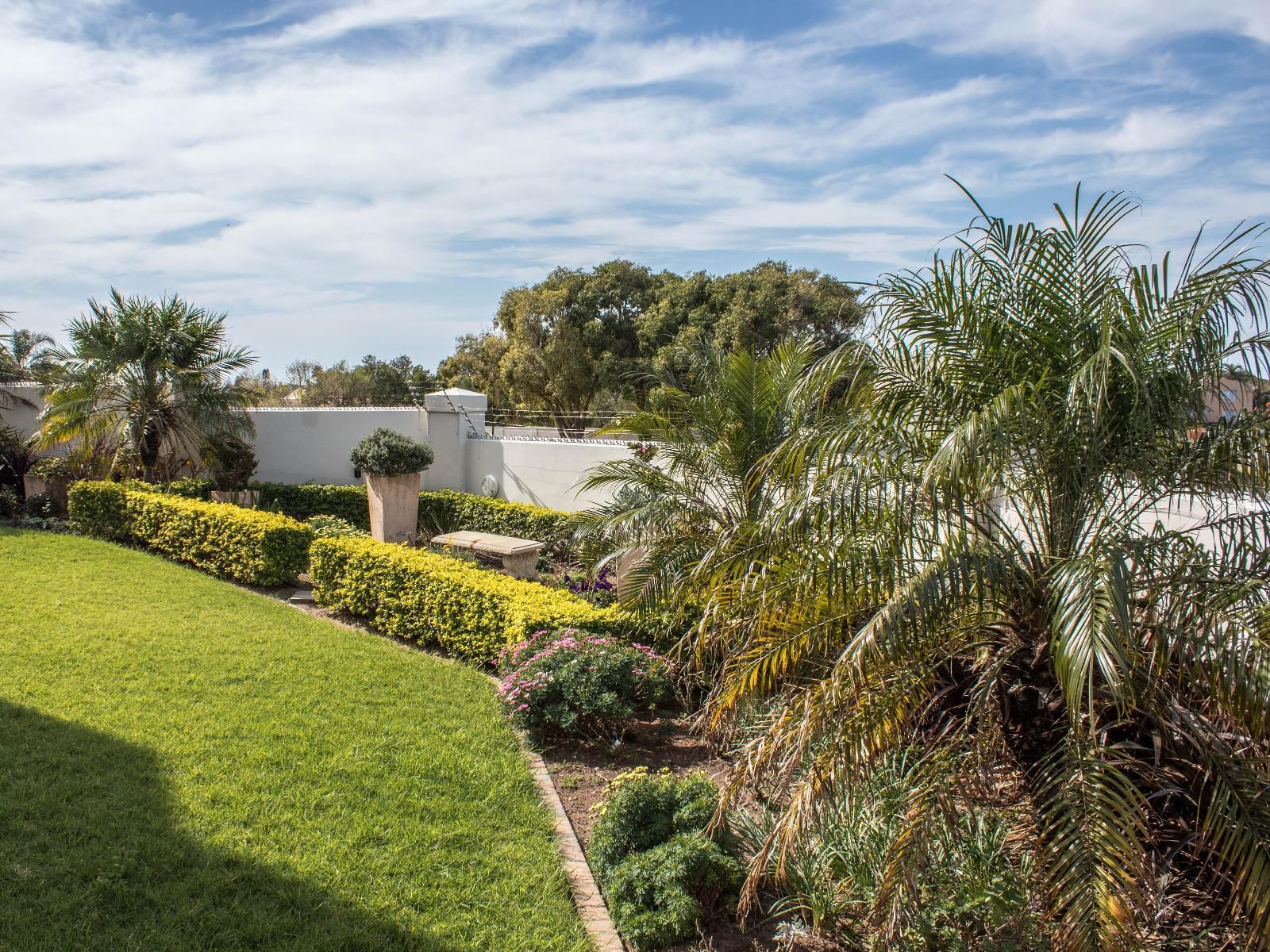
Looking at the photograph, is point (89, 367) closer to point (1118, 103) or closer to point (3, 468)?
point (3, 468)

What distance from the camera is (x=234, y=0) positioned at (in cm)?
615

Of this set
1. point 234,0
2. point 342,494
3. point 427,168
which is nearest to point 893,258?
point 234,0

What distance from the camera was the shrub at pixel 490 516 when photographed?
11789 mm

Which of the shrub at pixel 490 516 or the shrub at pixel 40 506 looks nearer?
the shrub at pixel 490 516

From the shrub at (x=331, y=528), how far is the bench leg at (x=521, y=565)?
1802 millimetres

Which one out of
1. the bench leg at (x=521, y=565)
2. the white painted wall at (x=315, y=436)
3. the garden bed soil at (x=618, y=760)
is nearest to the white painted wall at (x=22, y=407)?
the white painted wall at (x=315, y=436)

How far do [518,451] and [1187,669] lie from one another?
12.3 metres

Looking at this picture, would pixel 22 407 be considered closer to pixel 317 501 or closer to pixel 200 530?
pixel 317 501

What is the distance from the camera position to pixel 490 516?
12711 mm

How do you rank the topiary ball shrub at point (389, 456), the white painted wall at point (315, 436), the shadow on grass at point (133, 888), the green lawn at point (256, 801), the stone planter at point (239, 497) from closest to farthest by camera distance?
the shadow on grass at point (133, 888)
the green lawn at point (256, 801)
the topiary ball shrub at point (389, 456)
the stone planter at point (239, 497)
the white painted wall at point (315, 436)

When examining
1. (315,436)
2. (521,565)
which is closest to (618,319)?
(315,436)

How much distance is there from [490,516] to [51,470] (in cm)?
717

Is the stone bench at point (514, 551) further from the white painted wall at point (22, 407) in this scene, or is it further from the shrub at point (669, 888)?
the white painted wall at point (22, 407)

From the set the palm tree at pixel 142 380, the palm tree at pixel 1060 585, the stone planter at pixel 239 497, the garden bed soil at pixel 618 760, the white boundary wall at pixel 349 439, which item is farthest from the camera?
the white boundary wall at pixel 349 439
